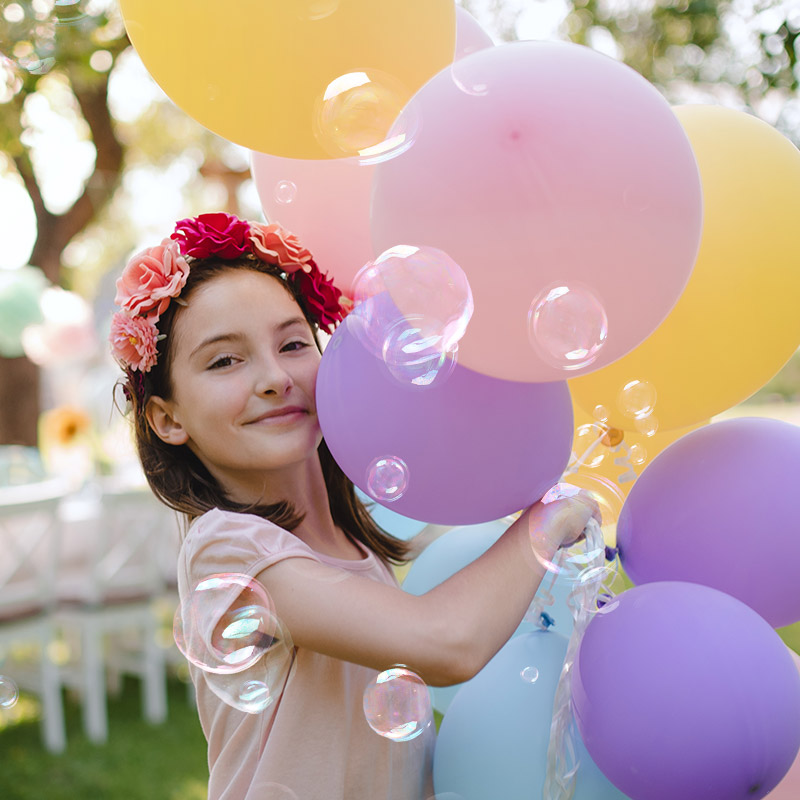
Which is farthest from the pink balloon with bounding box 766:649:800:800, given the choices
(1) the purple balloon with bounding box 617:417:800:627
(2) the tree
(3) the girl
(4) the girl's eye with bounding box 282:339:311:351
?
(2) the tree

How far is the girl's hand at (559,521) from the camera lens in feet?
3.61

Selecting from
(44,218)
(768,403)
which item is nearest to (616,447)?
(44,218)

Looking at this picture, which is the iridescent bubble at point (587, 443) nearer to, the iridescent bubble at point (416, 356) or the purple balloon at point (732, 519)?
the purple balloon at point (732, 519)

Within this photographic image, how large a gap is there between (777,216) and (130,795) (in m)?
2.98

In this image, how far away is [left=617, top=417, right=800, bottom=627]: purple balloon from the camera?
112cm

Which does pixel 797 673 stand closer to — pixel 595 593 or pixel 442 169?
pixel 595 593

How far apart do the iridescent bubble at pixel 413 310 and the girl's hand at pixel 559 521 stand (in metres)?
0.22

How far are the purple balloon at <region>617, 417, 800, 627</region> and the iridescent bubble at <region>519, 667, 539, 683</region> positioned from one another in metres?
0.19

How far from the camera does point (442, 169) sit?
959 millimetres

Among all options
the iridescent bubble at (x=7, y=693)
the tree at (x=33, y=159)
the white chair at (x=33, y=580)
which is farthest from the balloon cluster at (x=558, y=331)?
the tree at (x=33, y=159)

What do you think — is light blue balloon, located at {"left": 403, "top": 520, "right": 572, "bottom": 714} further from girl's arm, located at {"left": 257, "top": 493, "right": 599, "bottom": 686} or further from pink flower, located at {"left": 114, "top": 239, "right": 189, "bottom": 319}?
pink flower, located at {"left": 114, "top": 239, "right": 189, "bottom": 319}

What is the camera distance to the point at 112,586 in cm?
388

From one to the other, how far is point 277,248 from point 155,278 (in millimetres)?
178

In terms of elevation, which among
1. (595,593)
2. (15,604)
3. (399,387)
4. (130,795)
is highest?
(399,387)
